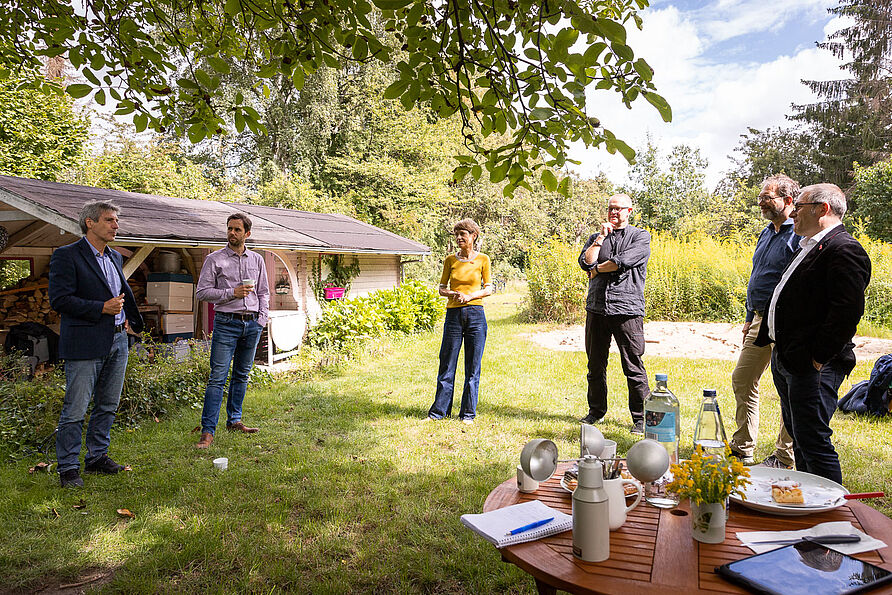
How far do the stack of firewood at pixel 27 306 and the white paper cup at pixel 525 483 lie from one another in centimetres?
901

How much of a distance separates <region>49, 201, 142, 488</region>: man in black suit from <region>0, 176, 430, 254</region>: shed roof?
7.70 ft

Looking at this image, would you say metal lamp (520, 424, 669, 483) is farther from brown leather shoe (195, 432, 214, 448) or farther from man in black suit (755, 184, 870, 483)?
brown leather shoe (195, 432, 214, 448)

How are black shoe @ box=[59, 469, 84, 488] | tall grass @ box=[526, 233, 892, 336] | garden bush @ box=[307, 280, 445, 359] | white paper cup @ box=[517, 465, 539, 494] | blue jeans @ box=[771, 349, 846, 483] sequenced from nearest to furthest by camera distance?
white paper cup @ box=[517, 465, 539, 494] → blue jeans @ box=[771, 349, 846, 483] → black shoe @ box=[59, 469, 84, 488] → garden bush @ box=[307, 280, 445, 359] → tall grass @ box=[526, 233, 892, 336]

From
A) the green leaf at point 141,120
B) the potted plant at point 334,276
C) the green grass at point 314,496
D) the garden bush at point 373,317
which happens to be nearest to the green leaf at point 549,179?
the green grass at point 314,496

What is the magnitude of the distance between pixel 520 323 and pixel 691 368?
6.40 metres

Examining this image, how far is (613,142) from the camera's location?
2.45 meters

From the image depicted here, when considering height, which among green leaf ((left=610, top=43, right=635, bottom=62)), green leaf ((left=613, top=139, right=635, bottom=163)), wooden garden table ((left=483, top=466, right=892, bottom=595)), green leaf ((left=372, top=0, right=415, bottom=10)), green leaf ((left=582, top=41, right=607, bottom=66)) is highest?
green leaf ((left=372, top=0, right=415, bottom=10))

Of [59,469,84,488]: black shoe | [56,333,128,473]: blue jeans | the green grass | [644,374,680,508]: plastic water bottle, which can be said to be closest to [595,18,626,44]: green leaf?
[644,374,680,508]: plastic water bottle

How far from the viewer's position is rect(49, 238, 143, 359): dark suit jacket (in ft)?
12.0

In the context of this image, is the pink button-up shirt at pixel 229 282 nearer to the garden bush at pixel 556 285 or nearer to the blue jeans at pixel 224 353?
the blue jeans at pixel 224 353

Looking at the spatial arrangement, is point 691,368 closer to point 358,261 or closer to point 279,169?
point 358,261

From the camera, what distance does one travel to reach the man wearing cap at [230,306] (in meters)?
4.69

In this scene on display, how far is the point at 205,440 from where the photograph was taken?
4707 millimetres

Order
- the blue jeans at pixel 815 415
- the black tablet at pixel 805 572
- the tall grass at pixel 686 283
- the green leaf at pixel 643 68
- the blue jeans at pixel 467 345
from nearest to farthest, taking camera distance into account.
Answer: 1. the black tablet at pixel 805 572
2. the green leaf at pixel 643 68
3. the blue jeans at pixel 815 415
4. the blue jeans at pixel 467 345
5. the tall grass at pixel 686 283
